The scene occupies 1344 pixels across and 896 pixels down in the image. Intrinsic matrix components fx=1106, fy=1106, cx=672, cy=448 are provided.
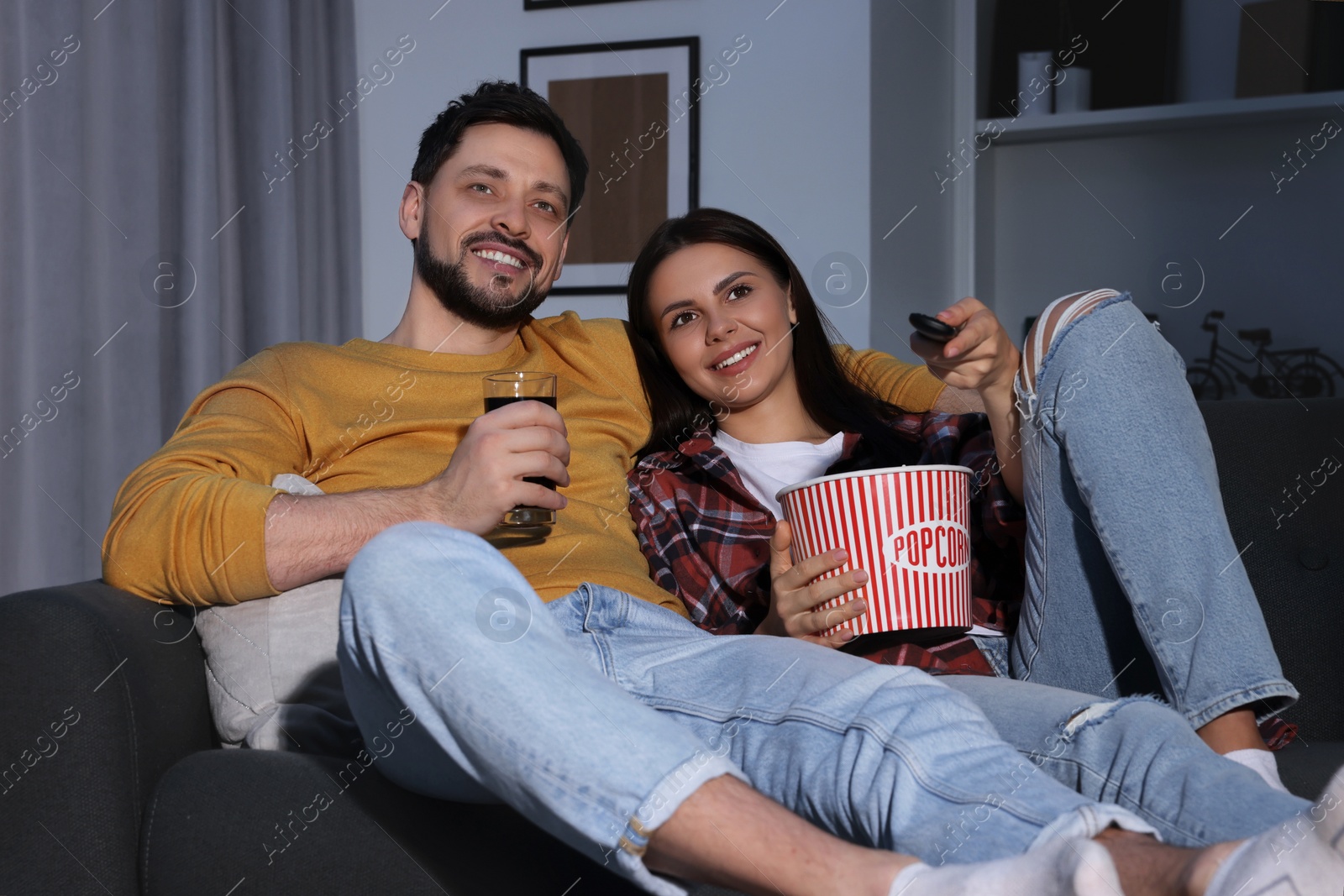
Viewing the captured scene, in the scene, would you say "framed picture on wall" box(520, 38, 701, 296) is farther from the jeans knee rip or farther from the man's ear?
the jeans knee rip

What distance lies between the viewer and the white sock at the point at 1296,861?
63 centimetres

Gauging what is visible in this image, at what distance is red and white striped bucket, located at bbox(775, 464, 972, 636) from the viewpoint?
3.48ft

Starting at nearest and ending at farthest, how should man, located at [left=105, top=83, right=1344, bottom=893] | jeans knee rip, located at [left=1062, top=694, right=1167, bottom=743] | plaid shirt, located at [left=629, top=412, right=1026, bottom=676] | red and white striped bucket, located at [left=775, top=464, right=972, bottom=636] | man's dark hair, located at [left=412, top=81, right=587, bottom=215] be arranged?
man, located at [left=105, top=83, right=1344, bottom=893]
jeans knee rip, located at [left=1062, top=694, right=1167, bottom=743]
red and white striped bucket, located at [left=775, top=464, right=972, bottom=636]
plaid shirt, located at [left=629, top=412, right=1026, bottom=676]
man's dark hair, located at [left=412, top=81, right=587, bottom=215]

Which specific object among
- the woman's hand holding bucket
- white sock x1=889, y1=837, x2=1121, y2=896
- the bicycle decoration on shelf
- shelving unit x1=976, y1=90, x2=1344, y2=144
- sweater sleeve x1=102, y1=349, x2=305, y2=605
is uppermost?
shelving unit x1=976, y1=90, x2=1344, y2=144

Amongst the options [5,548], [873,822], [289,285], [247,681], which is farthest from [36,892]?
[289,285]

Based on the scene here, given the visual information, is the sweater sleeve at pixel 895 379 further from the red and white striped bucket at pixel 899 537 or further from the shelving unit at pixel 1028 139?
the shelving unit at pixel 1028 139

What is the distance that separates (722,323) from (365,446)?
501 mm

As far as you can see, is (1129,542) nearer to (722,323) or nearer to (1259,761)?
(1259,761)

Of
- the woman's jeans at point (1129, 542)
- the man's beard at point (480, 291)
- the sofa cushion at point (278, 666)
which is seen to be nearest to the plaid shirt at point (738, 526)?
the woman's jeans at point (1129, 542)

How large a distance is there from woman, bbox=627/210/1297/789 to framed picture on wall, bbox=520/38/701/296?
3.52 ft

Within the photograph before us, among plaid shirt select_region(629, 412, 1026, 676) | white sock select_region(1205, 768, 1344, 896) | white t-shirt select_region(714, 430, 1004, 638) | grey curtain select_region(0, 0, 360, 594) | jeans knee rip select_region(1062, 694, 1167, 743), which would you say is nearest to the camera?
white sock select_region(1205, 768, 1344, 896)

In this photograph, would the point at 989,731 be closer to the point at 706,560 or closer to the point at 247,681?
the point at 706,560

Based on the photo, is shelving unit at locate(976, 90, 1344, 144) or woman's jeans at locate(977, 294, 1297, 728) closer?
woman's jeans at locate(977, 294, 1297, 728)

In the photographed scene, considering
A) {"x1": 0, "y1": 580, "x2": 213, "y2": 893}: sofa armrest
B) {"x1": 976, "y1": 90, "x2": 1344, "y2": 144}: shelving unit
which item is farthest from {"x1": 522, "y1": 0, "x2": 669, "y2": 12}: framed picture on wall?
{"x1": 0, "y1": 580, "x2": 213, "y2": 893}: sofa armrest
